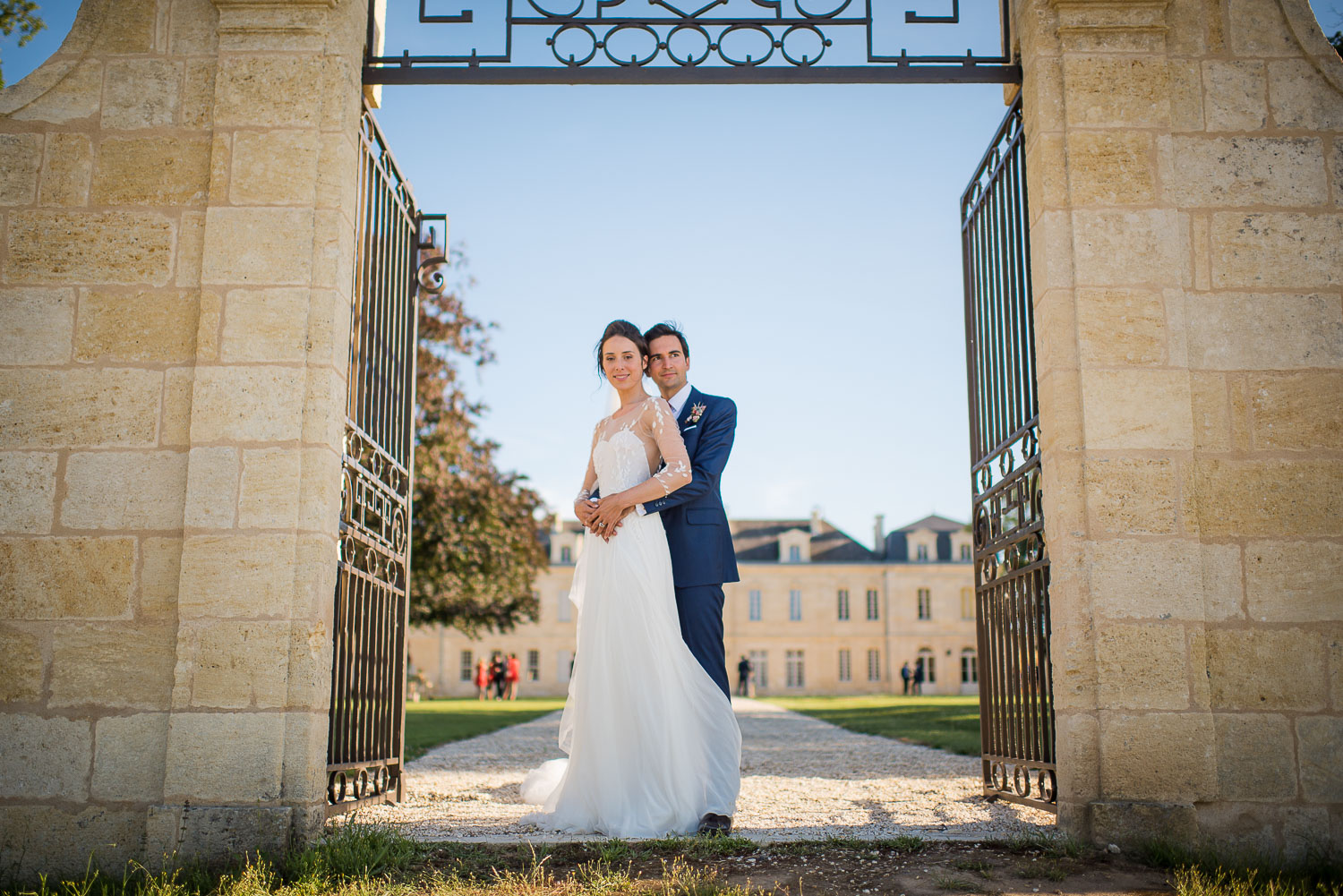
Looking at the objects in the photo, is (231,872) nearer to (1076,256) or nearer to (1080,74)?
(1076,256)

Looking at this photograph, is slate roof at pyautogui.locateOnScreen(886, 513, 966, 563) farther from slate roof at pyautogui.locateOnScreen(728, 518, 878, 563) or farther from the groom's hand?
the groom's hand

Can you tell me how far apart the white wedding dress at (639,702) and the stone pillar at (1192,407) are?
1365 mm

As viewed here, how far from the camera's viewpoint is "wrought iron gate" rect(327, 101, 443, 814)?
472 cm

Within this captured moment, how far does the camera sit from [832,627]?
161ft

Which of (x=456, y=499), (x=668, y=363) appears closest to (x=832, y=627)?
(x=456, y=499)

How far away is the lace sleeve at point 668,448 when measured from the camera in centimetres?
456

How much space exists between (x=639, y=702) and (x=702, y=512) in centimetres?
83

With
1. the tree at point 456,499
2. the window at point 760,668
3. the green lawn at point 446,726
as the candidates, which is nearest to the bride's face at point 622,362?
the green lawn at point 446,726

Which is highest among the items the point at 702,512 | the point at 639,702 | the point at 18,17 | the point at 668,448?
the point at 18,17

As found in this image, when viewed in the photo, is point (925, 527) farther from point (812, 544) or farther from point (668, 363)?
point (668, 363)

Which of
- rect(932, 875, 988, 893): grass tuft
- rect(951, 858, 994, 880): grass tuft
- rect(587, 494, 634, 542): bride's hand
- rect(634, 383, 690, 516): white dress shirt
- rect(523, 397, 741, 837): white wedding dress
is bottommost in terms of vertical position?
rect(932, 875, 988, 893): grass tuft

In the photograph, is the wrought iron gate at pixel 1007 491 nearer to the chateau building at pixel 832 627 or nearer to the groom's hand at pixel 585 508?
the groom's hand at pixel 585 508

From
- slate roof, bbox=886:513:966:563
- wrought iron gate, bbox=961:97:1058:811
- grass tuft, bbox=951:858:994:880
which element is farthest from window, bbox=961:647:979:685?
grass tuft, bbox=951:858:994:880

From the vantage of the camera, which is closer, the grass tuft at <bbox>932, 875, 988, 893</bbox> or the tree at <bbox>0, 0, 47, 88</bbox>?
A: the grass tuft at <bbox>932, 875, 988, 893</bbox>
